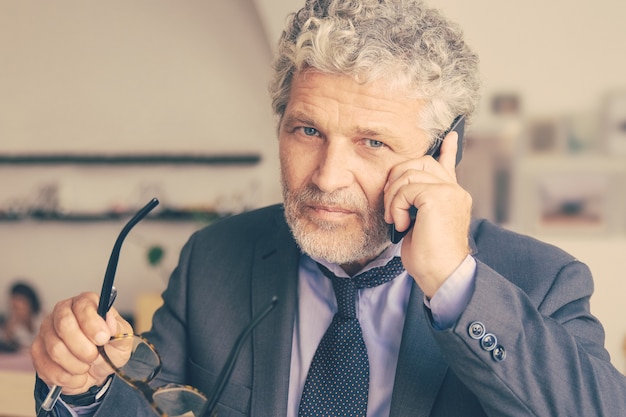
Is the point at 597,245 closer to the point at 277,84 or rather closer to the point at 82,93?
the point at 277,84

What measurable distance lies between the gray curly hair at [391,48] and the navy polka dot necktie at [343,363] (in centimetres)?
31

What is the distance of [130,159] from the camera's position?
435 cm

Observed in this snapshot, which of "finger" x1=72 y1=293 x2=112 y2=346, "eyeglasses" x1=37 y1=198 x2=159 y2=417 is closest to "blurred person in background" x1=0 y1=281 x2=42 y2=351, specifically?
"eyeglasses" x1=37 y1=198 x2=159 y2=417

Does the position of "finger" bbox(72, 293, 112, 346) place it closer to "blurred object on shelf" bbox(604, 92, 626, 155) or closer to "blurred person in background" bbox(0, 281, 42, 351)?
"blurred object on shelf" bbox(604, 92, 626, 155)

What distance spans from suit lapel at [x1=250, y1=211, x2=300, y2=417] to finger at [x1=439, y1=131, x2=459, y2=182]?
0.40 metres

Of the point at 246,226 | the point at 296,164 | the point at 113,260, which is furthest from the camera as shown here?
the point at 246,226

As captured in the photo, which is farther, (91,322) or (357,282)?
(357,282)

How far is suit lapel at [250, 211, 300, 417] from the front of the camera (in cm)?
132

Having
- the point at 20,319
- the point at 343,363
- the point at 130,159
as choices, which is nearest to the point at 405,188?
the point at 343,363

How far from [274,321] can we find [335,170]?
357 mm

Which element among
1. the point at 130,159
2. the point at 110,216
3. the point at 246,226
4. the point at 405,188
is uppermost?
the point at 405,188

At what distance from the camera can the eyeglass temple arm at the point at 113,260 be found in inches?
36.7

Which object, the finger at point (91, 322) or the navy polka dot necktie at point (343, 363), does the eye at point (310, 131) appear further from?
the finger at point (91, 322)

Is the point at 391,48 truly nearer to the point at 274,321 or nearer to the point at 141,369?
the point at 274,321
